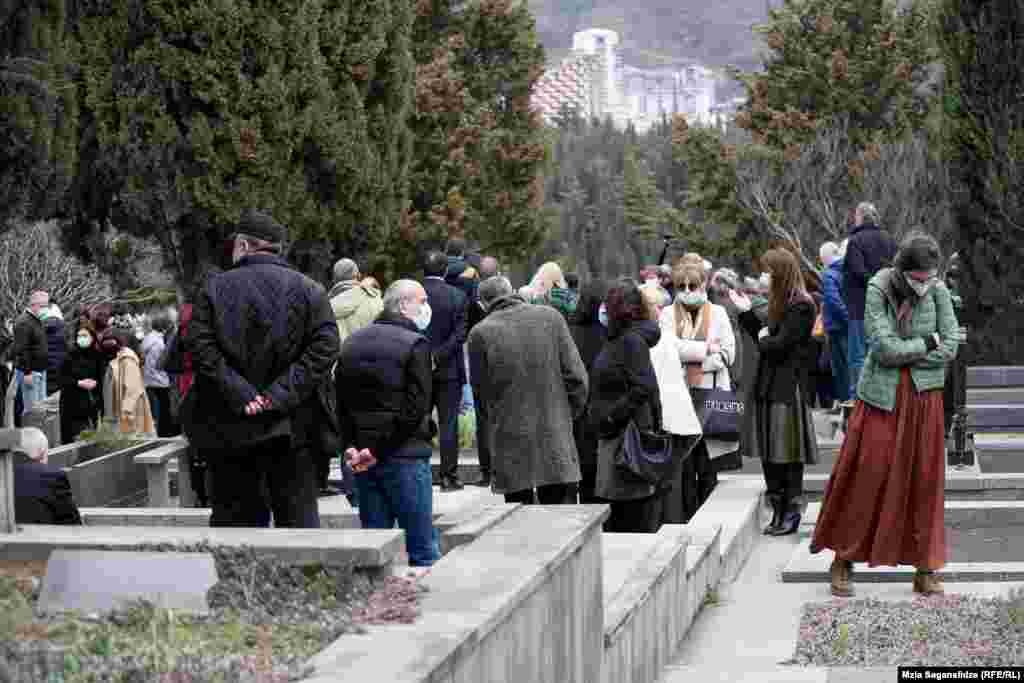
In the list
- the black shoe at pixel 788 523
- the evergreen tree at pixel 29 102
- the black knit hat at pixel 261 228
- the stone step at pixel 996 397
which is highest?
the evergreen tree at pixel 29 102

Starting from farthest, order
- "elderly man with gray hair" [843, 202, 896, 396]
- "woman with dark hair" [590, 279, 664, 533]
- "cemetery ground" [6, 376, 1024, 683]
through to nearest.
→ 1. "elderly man with gray hair" [843, 202, 896, 396]
2. "woman with dark hair" [590, 279, 664, 533]
3. "cemetery ground" [6, 376, 1024, 683]

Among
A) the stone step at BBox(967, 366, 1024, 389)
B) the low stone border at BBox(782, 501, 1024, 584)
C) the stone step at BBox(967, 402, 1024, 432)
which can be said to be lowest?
the low stone border at BBox(782, 501, 1024, 584)

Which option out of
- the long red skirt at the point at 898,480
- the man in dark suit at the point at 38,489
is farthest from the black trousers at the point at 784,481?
the man in dark suit at the point at 38,489

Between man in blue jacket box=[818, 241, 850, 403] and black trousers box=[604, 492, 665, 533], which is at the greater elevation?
man in blue jacket box=[818, 241, 850, 403]

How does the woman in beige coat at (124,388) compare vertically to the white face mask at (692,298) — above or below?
below

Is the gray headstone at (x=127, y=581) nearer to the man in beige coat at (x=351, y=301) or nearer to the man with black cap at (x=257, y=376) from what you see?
the man with black cap at (x=257, y=376)

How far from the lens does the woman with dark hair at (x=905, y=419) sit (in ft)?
30.9

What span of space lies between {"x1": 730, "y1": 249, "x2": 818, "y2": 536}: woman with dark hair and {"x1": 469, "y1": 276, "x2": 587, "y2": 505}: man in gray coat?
1900 mm

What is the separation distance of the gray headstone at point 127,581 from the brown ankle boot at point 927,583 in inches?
215

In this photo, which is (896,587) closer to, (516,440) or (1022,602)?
(1022,602)

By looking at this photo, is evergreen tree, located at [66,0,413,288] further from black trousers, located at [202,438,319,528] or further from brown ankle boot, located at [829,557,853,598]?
black trousers, located at [202,438,319,528]

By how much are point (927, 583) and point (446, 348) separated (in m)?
5.09

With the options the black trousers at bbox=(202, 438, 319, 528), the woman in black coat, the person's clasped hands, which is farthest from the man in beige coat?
the woman in black coat

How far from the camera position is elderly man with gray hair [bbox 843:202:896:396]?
15.4 metres
